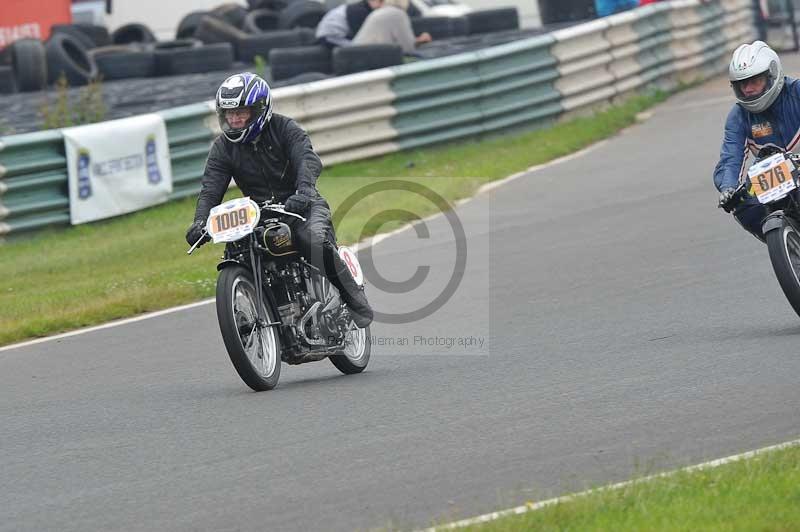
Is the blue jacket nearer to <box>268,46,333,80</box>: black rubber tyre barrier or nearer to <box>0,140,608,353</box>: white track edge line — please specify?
<box>0,140,608,353</box>: white track edge line

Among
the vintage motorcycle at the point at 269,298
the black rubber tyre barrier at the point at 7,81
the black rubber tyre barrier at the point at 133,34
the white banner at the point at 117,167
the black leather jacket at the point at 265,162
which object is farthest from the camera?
the black rubber tyre barrier at the point at 133,34

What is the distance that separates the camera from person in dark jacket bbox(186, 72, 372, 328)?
8320 mm

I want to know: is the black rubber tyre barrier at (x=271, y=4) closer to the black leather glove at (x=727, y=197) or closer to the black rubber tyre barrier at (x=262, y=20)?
the black rubber tyre barrier at (x=262, y=20)

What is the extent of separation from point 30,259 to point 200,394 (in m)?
6.70

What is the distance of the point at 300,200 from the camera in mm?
8258

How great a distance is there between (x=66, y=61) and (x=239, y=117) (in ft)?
52.8

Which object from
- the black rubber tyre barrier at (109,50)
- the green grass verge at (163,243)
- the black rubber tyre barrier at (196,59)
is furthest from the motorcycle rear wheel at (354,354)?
the black rubber tyre barrier at (109,50)

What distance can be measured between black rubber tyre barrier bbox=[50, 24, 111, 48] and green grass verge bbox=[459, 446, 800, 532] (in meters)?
22.4

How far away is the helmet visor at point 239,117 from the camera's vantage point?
27.3 feet

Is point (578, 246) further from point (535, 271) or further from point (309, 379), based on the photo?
point (309, 379)

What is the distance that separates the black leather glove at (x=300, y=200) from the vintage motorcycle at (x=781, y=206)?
95.1 inches

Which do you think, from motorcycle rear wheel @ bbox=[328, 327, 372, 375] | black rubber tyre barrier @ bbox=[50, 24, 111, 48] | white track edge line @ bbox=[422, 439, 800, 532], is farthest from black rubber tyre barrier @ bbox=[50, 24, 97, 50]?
white track edge line @ bbox=[422, 439, 800, 532]

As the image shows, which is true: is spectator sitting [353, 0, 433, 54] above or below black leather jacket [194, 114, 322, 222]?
above

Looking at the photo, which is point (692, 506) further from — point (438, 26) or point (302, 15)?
point (302, 15)
